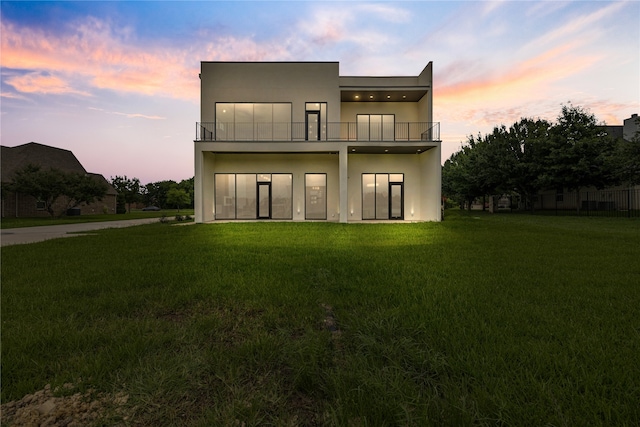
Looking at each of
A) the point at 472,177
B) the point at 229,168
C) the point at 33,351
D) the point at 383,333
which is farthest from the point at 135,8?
the point at 472,177

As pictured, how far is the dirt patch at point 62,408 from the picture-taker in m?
1.58

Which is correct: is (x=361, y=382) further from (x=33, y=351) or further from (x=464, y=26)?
(x=464, y=26)

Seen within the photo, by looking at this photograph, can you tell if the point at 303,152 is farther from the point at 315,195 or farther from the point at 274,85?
the point at 274,85

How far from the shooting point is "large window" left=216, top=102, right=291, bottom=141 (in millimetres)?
17359

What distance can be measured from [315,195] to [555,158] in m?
18.8

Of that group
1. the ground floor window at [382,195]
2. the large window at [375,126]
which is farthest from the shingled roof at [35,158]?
the ground floor window at [382,195]

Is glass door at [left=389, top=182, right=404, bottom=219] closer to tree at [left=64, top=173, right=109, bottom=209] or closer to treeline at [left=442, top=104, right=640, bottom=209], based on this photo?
treeline at [left=442, top=104, right=640, bottom=209]

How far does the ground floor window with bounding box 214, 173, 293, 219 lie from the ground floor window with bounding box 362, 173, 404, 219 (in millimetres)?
4697

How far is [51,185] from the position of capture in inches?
871

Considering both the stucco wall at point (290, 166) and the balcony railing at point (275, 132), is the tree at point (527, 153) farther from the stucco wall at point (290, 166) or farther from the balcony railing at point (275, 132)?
the stucco wall at point (290, 166)

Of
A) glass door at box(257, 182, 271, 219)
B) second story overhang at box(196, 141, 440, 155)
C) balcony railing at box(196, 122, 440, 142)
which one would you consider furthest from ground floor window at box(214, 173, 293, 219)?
balcony railing at box(196, 122, 440, 142)

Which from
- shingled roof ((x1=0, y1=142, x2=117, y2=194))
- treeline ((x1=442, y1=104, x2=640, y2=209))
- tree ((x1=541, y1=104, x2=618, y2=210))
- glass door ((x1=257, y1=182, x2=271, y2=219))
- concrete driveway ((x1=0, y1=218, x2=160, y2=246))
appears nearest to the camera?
concrete driveway ((x1=0, y1=218, x2=160, y2=246))

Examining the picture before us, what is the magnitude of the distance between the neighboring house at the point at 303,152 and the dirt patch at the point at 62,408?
50.5 ft

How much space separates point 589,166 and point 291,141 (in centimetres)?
2206
